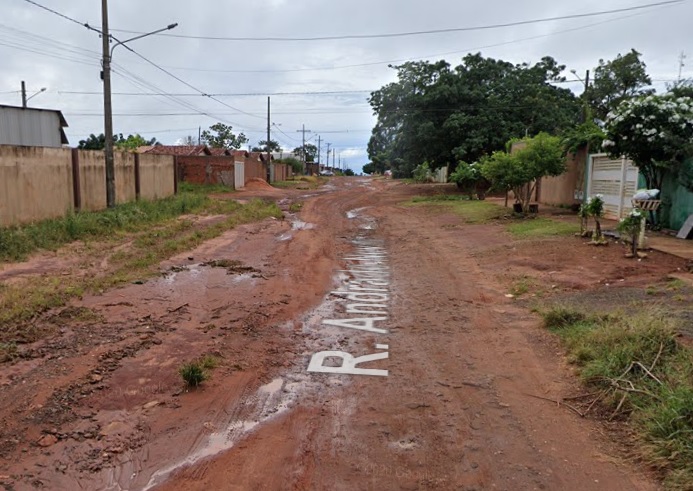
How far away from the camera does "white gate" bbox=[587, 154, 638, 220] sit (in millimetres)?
16203

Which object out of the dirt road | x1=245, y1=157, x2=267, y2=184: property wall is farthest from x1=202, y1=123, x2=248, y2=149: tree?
the dirt road

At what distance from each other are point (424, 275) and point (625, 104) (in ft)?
24.4

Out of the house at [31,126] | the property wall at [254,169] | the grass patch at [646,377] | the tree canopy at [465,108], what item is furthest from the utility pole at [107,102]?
the property wall at [254,169]

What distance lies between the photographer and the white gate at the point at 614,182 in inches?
638

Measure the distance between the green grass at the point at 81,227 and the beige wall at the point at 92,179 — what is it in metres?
0.72

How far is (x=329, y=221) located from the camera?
20844 mm

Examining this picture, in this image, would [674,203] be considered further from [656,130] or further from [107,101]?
[107,101]

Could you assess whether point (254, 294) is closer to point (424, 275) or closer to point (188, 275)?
point (188, 275)

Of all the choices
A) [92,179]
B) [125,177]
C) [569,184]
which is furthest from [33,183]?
[569,184]

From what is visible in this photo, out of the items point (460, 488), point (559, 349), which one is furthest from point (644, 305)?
point (460, 488)

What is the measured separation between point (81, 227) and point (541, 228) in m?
12.3

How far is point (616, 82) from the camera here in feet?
123

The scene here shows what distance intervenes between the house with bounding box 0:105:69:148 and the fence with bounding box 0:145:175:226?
222 inches

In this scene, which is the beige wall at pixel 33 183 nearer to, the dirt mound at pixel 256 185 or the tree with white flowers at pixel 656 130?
the tree with white flowers at pixel 656 130
